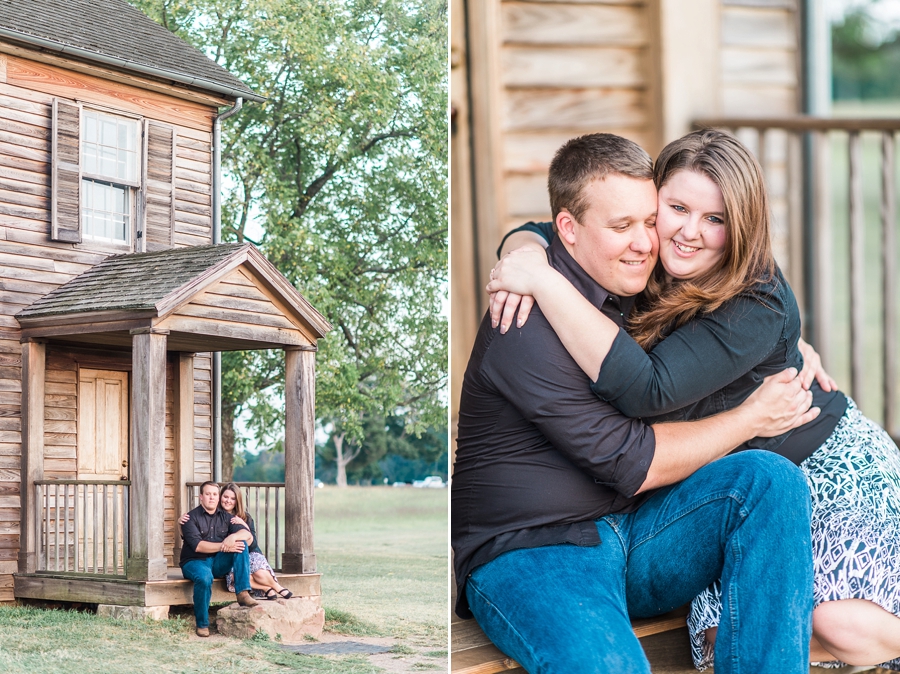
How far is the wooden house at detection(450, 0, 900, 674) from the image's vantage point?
12.4ft

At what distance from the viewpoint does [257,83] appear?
12.4ft

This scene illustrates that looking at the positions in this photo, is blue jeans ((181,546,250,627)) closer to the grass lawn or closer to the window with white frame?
the grass lawn

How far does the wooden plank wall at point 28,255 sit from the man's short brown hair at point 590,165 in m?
1.97

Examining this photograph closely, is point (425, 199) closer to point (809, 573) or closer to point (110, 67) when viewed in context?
point (110, 67)

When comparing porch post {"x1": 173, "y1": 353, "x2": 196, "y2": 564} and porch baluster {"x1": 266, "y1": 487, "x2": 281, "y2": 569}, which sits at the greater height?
porch post {"x1": 173, "y1": 353, "x2": 196, "y2": 564}

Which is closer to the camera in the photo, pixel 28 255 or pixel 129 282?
pixel 28 255

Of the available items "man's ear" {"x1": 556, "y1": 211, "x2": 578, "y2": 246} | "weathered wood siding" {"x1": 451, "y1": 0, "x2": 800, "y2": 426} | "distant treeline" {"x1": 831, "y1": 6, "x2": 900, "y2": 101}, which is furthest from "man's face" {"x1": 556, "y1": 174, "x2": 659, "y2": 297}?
"distant treeline" {"x1": 831, "y1": 6, "x2": 900, "y2": 101}

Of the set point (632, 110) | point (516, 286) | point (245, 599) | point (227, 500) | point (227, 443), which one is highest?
point (632, 110)

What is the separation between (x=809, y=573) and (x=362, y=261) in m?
2.43

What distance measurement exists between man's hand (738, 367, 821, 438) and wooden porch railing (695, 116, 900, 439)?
155 cm

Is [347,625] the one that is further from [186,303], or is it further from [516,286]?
[516,286]

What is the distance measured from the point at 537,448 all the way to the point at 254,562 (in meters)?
1.83

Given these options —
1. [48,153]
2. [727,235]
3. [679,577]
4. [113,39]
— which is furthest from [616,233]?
[113,39]

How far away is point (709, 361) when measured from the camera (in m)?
2.04
